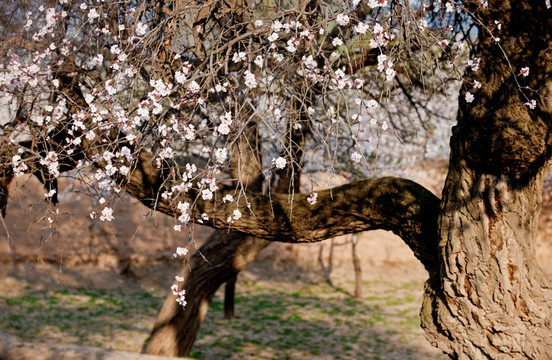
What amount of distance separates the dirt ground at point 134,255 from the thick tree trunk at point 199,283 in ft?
11.9

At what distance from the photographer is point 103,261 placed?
12.9 metres

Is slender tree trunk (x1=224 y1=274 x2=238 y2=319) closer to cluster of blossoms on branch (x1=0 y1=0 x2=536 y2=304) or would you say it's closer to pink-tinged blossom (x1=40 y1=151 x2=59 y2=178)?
cluster of blossoms on branch (x1=0 y1=0 x2=536 y2=304)

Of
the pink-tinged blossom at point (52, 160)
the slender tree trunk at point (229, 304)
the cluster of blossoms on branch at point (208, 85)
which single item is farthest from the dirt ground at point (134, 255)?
the pink-tinged blossom at point (52, 160)

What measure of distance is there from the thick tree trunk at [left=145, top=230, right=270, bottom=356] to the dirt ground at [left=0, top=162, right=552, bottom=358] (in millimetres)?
3627

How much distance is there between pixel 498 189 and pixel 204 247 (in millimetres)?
4081

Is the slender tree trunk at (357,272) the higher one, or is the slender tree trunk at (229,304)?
the slender tree trunk at (357,272)

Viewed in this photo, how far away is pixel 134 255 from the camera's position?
43.1 ft

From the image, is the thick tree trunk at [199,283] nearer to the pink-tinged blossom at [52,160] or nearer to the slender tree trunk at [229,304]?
the slender tree trunk at [229,304]

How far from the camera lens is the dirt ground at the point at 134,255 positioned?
39.1 feet

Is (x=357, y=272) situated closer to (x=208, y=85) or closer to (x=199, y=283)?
(x=199, y=283)

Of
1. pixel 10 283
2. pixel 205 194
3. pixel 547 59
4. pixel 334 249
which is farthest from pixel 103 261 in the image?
pixel 547 59

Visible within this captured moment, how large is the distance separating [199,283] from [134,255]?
6.79m

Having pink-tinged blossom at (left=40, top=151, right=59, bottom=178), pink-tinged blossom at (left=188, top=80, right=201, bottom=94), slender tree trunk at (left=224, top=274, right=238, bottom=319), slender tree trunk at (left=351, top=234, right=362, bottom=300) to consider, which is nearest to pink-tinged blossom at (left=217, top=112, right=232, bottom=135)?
pink-tinged blossom at (left=188, top=80, right=201, bottom=94)

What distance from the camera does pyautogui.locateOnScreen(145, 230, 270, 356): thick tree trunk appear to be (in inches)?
265
